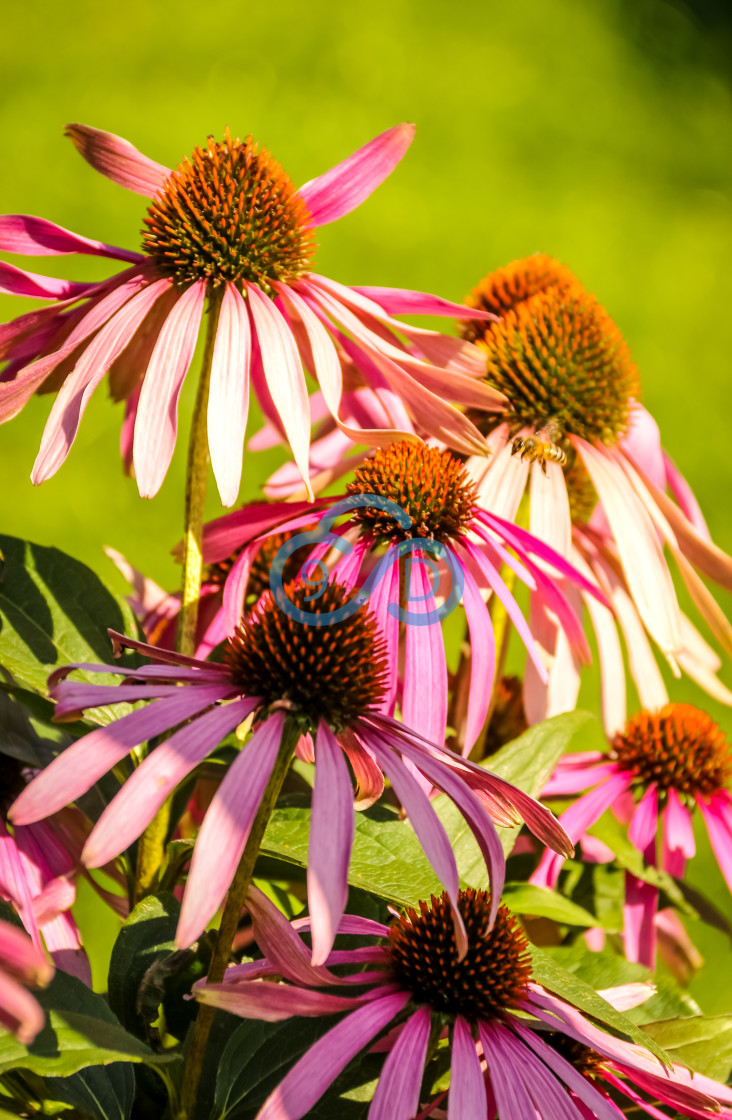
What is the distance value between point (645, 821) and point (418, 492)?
0.33m

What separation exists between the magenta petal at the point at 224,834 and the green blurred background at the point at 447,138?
4.65 feet

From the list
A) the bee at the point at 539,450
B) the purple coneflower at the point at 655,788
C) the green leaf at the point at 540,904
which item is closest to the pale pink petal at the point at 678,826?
the purple coneflower at the point at 655,788

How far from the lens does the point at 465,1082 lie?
45 centimetres

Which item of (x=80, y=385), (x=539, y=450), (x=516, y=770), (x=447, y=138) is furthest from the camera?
(x=447, y=138)

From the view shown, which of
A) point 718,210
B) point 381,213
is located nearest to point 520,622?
point 381,213

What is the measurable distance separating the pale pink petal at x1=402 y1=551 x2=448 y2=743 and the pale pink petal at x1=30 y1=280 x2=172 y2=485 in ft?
0.69

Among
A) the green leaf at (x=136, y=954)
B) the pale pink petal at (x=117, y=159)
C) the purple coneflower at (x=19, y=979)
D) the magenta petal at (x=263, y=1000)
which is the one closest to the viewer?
the purple coneflower at (x=19, y=979)

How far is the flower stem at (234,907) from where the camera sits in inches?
17.3

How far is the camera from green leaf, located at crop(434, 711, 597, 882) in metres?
0.61

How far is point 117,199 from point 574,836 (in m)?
1.92

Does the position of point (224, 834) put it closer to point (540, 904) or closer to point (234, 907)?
point (234, 907)

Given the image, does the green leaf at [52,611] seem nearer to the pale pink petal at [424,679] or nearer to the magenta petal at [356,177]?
the pale pink petal at [424,679]

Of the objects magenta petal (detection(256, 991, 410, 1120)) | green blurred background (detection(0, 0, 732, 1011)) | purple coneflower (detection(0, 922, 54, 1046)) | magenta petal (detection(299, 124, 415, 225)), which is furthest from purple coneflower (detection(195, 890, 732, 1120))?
green blurred background (detection(0, 0, 732, 1011))

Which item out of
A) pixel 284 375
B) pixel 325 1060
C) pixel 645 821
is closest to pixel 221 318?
pixel 284 375
